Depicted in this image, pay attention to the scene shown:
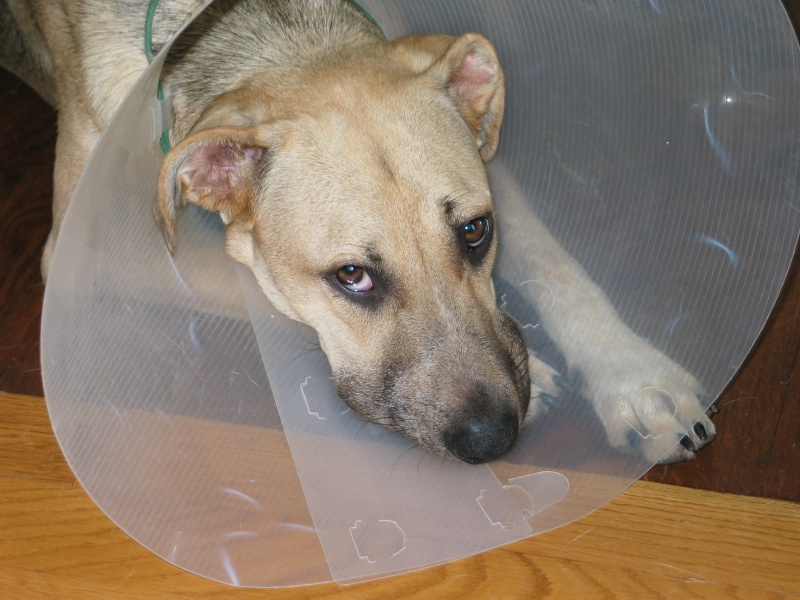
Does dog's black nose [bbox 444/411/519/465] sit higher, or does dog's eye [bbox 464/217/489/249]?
dog's eye [bbox 464/217/489/249]

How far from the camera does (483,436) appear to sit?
89.4 inches

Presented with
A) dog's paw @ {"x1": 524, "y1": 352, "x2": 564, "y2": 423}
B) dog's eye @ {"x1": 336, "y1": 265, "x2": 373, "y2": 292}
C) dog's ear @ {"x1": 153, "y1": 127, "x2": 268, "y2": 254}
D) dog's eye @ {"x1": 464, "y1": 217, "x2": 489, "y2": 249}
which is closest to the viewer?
dog's ear @ {"x1": 153, "y1": 127, "x2": 268, "y2": 254}

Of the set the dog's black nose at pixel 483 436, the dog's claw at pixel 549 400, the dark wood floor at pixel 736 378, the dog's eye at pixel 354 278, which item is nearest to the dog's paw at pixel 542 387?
the dog's claw at pixel 549 400

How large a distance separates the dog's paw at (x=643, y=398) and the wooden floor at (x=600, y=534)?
292mm

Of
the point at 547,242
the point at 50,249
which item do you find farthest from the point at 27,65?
the point at 547,242

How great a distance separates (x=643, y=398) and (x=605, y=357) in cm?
17

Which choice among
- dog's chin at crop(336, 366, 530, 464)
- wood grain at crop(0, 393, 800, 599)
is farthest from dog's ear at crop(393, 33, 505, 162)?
wood grain at crop(0, 393, 800, 599)

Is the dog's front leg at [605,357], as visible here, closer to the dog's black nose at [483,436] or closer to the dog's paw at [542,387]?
the dog's paw at [542,387]

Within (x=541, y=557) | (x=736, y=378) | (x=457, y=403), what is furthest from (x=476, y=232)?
(x=736, y=378)

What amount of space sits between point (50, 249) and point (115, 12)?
34.7 inches

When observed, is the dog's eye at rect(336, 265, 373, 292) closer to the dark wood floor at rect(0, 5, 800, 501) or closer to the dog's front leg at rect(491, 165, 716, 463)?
the dog's front leg at rect(491, 165, 716, 463)

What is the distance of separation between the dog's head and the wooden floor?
54 cm

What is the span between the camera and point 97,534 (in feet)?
8.79

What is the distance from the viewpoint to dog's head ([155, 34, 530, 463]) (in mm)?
2270
